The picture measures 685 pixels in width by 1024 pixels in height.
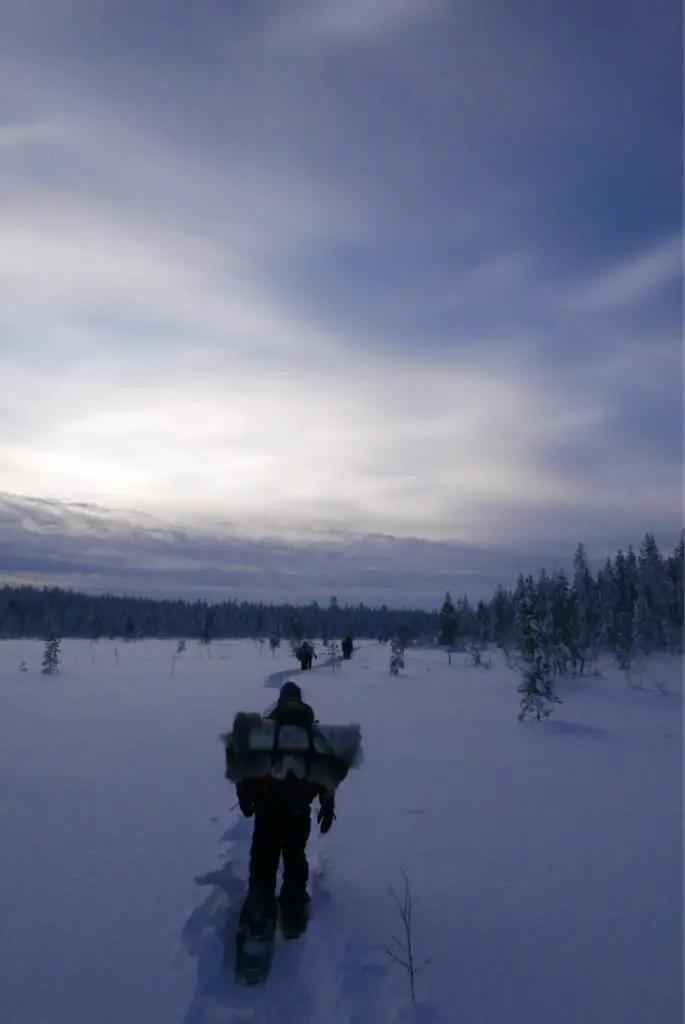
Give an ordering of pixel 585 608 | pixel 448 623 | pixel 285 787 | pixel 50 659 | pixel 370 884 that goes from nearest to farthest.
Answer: pixel 285 787, pixel 370 884, pixel 50 659, pixel 585 608, pixel 448 623

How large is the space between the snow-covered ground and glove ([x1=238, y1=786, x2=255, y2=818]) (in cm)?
87

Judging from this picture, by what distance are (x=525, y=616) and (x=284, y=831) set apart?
62.5 ft

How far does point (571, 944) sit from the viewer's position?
510 centimetres

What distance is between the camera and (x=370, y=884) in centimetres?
625

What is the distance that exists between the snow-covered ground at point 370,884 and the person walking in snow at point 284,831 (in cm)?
30

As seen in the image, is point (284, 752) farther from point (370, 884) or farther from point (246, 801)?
point (370, 884)

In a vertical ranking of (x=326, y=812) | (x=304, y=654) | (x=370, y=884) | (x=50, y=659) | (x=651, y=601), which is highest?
(x=651, y=601)

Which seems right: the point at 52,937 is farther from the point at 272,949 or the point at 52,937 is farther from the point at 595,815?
the point at 595,815

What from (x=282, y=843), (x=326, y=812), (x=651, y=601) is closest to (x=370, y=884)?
(x=326, y=812)

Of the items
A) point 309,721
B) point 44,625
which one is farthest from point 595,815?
point 44,625

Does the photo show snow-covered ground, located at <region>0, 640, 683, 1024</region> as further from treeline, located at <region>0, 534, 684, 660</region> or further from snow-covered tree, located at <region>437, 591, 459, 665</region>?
snow-covered tree, located at <region>437, 591, 459, 665</region>

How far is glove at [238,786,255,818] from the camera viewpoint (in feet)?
17.2

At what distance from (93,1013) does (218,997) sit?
743 mm

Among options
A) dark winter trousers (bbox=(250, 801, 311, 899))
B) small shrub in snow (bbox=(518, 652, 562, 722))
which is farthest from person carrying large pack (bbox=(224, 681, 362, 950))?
small shrub in snow (bbox=(518, 652, 562, 722))
